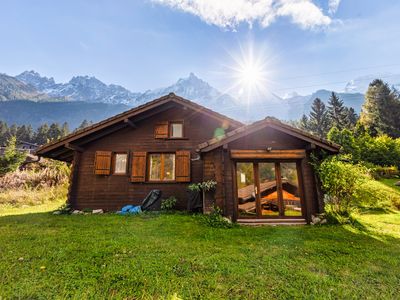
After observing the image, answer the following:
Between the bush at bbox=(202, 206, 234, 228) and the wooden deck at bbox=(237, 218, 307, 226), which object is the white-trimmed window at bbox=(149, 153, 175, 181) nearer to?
the bush at bbox=(202, 206, 234, 228)

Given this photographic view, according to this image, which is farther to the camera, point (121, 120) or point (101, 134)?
point (101, 134)

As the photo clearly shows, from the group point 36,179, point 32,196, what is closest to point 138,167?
point 32,196

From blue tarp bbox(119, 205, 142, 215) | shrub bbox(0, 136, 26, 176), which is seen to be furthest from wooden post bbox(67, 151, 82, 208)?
shrub bbox(0, 136, 26, 176)

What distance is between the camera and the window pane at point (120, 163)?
10.8 m

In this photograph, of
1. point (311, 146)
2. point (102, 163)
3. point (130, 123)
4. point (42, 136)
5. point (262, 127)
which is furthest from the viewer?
point (42, 136)

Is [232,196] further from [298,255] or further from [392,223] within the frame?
[392,223]

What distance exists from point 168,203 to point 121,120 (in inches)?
181

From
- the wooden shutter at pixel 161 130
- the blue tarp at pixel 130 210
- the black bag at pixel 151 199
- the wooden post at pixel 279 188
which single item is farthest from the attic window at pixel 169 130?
the wooden post at pixel 279 188

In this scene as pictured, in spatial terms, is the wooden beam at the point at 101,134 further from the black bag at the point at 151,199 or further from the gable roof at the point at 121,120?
the black bag at the point at 151,199

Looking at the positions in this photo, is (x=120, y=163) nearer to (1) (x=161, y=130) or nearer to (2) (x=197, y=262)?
(1) (x=161, y=130)

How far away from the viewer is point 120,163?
10938mm

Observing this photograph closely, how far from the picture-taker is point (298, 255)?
15.1ft

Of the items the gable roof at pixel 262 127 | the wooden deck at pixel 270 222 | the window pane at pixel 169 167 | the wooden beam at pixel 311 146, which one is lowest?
the wooden deck at pixel 270 222

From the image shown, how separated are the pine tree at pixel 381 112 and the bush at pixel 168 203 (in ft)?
128
